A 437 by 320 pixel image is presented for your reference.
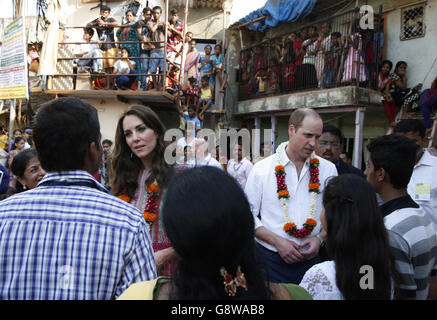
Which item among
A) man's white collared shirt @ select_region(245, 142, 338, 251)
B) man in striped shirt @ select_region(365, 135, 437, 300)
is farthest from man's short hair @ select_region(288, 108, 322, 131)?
man in striped shirt @ select_region(365, 135, 437, 300)

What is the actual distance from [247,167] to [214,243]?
20.2 ft

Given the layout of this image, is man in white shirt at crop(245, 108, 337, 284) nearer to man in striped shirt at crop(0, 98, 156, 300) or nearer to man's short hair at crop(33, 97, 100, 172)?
man in striped shirt at crop(0, 98, 156, 300)

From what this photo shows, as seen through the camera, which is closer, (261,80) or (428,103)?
(428,103)

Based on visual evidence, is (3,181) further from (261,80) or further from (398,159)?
(261,80)

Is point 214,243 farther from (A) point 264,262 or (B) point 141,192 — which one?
(B) point 141,192

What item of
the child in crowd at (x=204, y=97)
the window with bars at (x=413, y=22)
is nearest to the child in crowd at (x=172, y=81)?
the child in crowd at (x=204, y=97)

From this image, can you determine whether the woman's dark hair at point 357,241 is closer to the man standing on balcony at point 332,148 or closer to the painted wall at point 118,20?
the man standing on balcony at point 332,148

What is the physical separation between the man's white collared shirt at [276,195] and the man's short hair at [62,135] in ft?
6.20

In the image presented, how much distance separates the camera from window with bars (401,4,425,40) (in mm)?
8617

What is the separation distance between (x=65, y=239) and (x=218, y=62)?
1158cm

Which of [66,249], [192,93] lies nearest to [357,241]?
[66,249]

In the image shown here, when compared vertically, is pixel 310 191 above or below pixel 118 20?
below

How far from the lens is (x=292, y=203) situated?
3.11m

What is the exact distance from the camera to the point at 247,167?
23.7 feet
